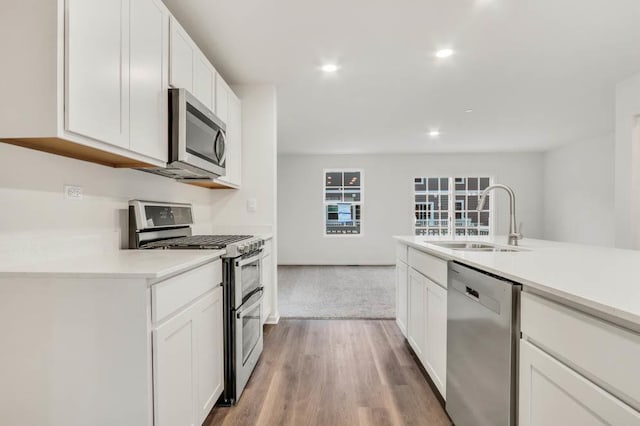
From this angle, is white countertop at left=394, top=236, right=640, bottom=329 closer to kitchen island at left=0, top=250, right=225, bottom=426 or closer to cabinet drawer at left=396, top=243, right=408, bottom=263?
cabinet drawer at left=396, top=243, right=408, bottom=263

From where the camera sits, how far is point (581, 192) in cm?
628

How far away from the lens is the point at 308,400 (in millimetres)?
1963

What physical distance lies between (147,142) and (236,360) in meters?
1.32

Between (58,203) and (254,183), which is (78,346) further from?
(254,183)

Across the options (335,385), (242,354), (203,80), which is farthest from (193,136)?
(335,385)

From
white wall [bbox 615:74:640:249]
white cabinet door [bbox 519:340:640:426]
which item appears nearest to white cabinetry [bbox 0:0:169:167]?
white cabinet door [bbox 519:340:640:426]

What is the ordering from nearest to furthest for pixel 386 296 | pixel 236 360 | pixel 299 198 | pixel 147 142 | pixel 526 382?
pixel 526 382 < pixel 147 142 < pixel 236 360 < pixel 386 296 < pixel 299 198

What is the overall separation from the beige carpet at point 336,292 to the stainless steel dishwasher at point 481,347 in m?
1.97

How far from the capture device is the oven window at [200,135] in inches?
78.3

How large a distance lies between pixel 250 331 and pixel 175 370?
93 cm

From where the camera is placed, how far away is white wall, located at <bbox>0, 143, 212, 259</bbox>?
1279mm

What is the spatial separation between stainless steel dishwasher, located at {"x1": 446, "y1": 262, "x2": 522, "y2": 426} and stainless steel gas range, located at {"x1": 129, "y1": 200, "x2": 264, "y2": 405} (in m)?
1.20

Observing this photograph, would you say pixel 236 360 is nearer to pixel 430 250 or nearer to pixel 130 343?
pixel 130 343

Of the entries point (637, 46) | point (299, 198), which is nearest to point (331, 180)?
point (299, 198)
